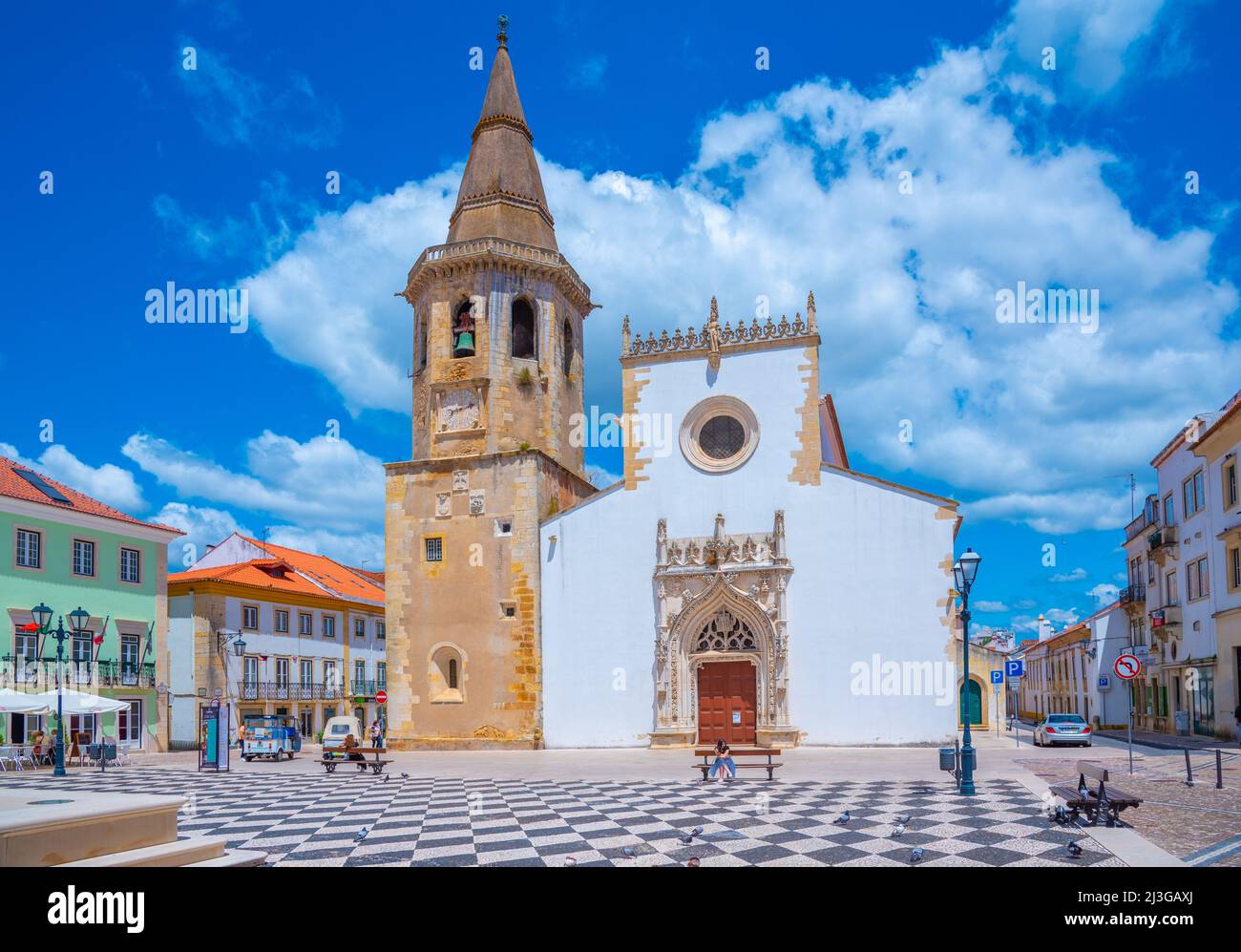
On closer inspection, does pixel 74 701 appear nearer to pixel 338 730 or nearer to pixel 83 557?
pixel 338 730

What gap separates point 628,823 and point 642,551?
18420mm

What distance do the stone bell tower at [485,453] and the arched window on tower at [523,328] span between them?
0.05 meters

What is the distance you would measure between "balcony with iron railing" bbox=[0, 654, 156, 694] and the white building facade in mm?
15348

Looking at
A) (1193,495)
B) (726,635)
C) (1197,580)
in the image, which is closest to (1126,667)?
(726,635)

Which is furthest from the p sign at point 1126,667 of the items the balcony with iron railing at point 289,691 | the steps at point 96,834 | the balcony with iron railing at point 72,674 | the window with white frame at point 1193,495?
the balcony with iron railing at point 289,691

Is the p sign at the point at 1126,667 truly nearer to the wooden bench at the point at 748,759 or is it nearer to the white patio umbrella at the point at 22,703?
the wooden bench at the point at 748,759

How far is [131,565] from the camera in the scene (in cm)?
3616

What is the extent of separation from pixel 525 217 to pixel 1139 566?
104ft

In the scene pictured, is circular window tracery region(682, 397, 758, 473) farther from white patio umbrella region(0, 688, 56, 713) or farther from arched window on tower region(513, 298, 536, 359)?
white patio umbrella region(0, 688, 56, 713)

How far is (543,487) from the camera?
3238 centimetres
